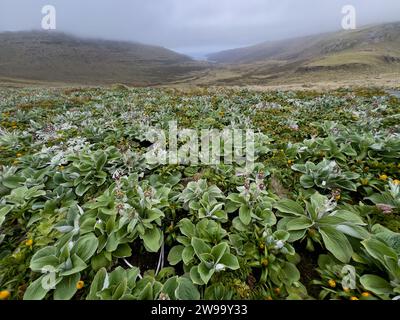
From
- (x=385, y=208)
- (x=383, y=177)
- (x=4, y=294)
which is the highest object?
(x=383, y=177)

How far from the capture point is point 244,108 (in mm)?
10117

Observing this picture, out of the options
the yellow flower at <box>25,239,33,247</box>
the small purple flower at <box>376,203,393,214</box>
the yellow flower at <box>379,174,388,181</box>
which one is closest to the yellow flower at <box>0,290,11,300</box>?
the yellow flower at <box>25,239,33,247</box>

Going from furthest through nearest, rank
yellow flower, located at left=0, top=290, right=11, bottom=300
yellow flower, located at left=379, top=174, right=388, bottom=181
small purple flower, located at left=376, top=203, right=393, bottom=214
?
yellow flower, located at left=379, top=174, right=388, bottom=181 < small purple flower, located at left=376, top=203, right=393, bottom=214 < yellow flower, located at left=0, top=290, right=11, bottom=300

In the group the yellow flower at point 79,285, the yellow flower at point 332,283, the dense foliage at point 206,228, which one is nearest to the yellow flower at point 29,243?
the dense foliage at point 206,228

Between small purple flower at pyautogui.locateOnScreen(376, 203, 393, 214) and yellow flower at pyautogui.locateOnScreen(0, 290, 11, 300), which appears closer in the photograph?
yellow flower at pyautogui.locateOnScreen(0, 290, 11, 300)

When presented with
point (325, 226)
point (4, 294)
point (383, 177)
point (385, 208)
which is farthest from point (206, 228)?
point (383, 177)

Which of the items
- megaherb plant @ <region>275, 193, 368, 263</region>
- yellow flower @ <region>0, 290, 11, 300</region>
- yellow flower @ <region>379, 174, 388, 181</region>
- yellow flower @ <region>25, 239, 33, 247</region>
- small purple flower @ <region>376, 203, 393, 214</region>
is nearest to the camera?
yellow flower @ <region>0, 290, 11, 300</region>

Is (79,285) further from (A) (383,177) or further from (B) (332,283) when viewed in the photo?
(A) (383,177)

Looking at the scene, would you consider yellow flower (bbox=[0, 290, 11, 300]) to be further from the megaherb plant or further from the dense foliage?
the megaherb plant
